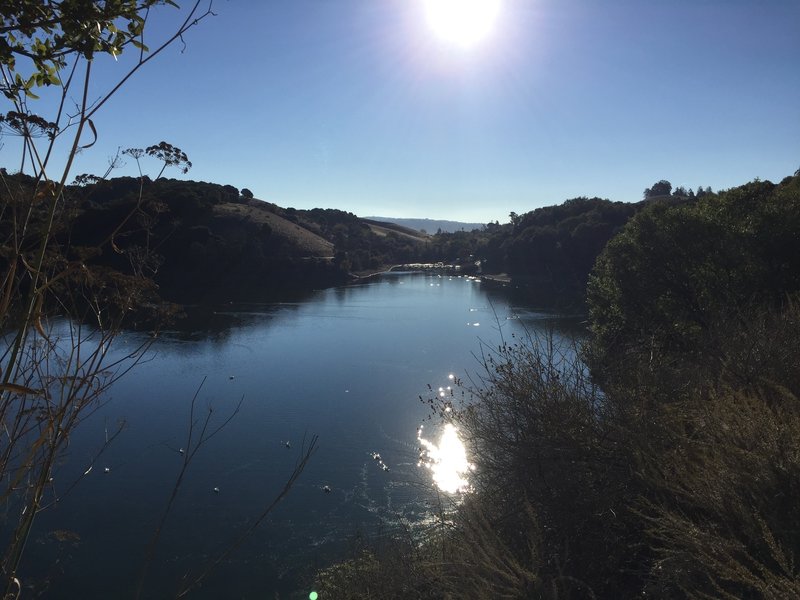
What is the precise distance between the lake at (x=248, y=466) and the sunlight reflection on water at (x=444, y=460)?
19.6 inches

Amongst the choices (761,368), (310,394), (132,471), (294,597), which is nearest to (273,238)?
(310,394)

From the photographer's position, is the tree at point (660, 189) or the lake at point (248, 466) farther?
the tree at point (660, 189)

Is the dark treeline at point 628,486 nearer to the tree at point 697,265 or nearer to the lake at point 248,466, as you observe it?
the lake at point 248,466

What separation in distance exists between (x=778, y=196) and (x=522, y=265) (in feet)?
189

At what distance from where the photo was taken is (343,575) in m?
Result: 11.8

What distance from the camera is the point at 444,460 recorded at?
761 inches

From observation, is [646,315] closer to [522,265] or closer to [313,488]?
[313,488]

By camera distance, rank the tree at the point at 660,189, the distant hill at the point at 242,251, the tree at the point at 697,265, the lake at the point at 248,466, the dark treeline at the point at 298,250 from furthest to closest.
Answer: the tree at the point at 660,189, the dark treeline at the point at 298,250, the distant hill at the point at 242,251, the tree at the point at 697,265, the lake at the point at 248,466

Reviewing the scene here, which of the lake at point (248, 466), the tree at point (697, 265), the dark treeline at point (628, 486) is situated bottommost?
the lake at point (248, 466)

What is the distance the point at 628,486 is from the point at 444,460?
12.9m

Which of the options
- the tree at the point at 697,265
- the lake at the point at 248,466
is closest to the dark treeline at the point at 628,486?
the lake at the point at 248,466

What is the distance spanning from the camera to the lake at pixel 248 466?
13359mm

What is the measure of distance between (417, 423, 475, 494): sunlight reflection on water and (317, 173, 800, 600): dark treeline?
449 cm

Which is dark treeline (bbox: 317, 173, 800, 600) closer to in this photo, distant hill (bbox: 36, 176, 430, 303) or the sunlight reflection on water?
the sunlight reflection on water
